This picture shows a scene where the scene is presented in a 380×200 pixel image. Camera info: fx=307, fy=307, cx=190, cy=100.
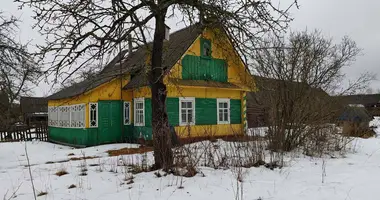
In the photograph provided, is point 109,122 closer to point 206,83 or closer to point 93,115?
point 93,115

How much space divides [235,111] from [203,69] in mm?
3378

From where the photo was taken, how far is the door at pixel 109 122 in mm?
15685

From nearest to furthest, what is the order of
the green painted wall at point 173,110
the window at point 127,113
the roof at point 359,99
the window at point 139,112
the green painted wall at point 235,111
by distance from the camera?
1. the roof at point 359,99
2. the green painted wall at point 173,110
3. the window at point 139,112
4. the window at point 127,113
5. the green painted wall at point 235,111

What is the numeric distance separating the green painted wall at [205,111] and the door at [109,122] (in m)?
4.11

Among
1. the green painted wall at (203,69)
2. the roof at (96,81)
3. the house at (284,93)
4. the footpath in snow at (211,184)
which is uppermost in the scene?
the green painted wall at (203,69)

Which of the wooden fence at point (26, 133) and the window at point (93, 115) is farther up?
the window at point (93, 115)

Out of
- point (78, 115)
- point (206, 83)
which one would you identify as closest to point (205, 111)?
point (206, 83)

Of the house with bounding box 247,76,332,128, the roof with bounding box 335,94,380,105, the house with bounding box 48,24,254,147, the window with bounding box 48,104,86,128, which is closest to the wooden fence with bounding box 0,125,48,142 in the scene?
the window with bounding box 48,104,86,128

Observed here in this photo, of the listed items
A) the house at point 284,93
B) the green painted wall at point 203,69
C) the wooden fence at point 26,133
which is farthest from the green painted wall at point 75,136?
the house at point 284,93

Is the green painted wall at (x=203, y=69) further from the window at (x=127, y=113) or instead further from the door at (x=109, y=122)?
the door at (x=109, y=122)

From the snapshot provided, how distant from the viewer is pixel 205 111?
1648cm

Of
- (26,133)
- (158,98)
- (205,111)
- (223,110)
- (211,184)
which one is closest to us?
(211,184)

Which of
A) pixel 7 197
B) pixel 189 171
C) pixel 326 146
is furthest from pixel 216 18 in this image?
pixel 326 146

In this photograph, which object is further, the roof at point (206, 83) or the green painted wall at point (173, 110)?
the green painted wall at point (173, 110)
